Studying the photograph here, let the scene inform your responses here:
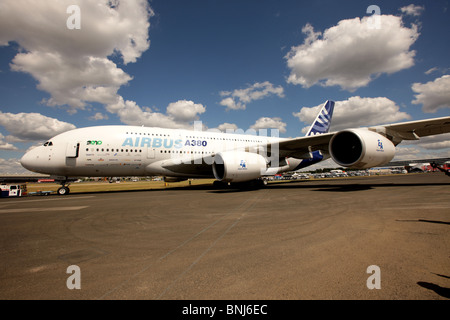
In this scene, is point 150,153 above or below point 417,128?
below

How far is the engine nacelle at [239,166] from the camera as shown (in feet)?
37.6

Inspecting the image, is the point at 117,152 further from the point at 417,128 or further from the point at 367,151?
the point at 417,128

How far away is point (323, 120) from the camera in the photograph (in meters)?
21.3

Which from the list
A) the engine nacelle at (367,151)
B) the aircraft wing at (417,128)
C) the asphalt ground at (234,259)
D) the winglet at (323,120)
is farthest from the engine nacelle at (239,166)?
the winglet at (323,120)

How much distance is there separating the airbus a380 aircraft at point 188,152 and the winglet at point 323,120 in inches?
282

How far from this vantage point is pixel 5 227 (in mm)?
4551

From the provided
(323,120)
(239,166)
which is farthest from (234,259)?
(323,120)

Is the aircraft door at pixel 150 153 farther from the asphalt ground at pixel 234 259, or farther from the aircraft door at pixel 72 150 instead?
the asphalt ground at pixel 234 259

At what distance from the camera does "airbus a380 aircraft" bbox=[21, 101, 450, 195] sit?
10750 millimetres

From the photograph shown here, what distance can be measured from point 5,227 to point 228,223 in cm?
507

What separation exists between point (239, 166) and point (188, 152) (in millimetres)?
4571

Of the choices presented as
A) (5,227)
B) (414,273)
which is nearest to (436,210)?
(414,273)

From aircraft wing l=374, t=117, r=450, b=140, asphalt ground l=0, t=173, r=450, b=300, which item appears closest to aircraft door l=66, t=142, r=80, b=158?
asphalt ground l=0, t=173, r=450, b=300
